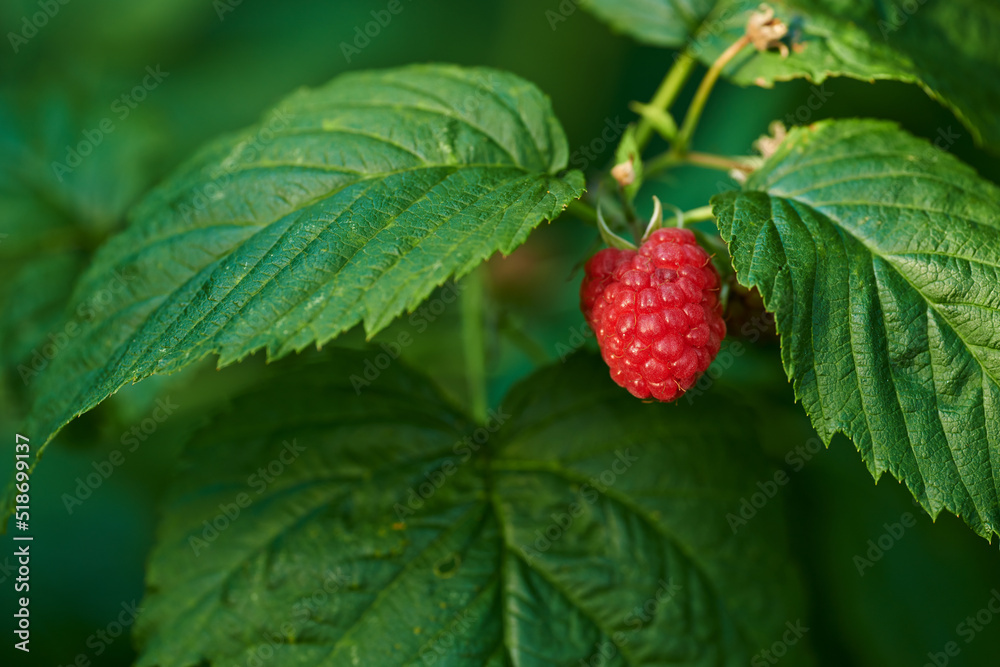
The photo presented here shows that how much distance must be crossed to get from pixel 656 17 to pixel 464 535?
949 millimetres

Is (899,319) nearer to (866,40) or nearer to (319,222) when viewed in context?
(866,40)

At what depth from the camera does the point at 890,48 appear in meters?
1.20

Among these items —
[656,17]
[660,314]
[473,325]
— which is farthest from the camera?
[473,325]

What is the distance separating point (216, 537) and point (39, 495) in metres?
0.95

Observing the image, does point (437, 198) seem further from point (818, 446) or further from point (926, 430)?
point (818, 446)

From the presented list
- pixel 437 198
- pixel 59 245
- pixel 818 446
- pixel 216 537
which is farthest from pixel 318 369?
pixel 818 446

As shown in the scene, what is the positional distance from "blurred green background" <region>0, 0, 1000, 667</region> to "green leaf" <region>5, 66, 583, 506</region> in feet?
0.92

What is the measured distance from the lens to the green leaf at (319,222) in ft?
3.10

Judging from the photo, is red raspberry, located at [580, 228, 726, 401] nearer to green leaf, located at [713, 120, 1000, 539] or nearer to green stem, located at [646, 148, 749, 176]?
green leaf, located at [713, 120, 1000, 539]

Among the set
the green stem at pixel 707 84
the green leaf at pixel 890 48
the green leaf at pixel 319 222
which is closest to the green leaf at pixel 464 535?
the green leaf at pixel 319 222

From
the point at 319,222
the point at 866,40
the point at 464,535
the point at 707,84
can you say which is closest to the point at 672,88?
the point at 707,84

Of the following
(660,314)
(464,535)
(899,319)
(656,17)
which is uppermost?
(656,17)

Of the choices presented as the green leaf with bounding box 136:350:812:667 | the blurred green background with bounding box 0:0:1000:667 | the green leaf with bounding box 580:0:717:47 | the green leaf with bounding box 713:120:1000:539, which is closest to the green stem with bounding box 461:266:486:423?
Answer: the blurred green background with bounding box 0:0:1000:667

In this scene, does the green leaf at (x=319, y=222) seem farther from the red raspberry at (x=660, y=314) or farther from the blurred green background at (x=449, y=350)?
the blurred green background at (x=449, y=350)
